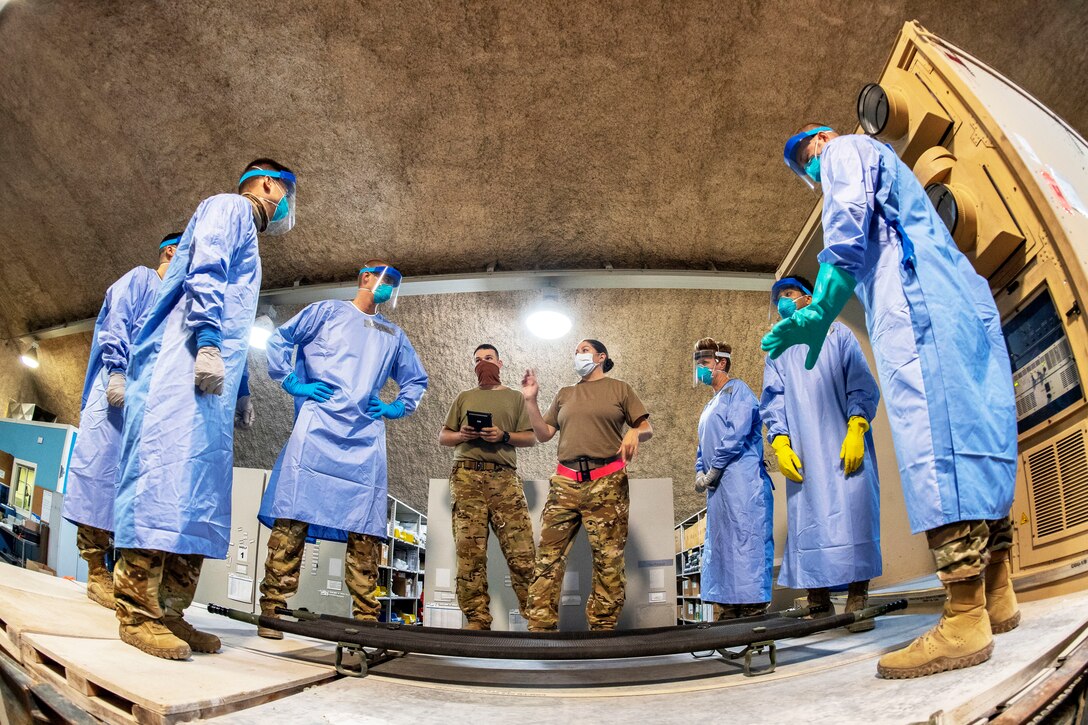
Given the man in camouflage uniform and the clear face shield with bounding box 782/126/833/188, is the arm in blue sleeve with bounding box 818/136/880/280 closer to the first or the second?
the clear face shield with bounding box 782/126/833/188

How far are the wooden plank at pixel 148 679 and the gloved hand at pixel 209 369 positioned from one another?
2.49 ft

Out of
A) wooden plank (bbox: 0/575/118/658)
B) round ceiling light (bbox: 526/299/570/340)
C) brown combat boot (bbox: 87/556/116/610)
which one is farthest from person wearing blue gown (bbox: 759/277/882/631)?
round ceiling light (bbox: 526/299/570/340)

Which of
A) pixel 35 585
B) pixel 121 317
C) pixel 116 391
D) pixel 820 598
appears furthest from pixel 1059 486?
pixel 35 585

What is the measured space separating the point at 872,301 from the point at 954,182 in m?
0.85

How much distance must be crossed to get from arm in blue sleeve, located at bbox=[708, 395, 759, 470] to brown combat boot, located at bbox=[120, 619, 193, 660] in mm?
2647

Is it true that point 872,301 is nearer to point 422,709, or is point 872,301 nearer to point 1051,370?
point 1051,370

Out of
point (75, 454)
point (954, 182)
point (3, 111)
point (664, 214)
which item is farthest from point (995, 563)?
point (3, 111)

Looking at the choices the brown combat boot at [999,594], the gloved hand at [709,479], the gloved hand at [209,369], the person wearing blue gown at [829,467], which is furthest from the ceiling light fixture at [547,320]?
the brown combat boot at [999,594]

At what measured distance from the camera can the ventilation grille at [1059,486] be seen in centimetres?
185

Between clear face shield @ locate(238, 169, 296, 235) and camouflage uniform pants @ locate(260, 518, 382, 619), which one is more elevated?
clear face shield @ locate(238, 169, 296, 235)

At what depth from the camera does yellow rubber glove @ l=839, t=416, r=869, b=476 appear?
106 inches

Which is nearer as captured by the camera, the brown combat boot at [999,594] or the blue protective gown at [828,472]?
the brown combat boot at [999,594]

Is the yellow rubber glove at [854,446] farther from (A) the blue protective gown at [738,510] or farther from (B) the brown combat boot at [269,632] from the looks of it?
(B) the brown combat boot at [269,632]

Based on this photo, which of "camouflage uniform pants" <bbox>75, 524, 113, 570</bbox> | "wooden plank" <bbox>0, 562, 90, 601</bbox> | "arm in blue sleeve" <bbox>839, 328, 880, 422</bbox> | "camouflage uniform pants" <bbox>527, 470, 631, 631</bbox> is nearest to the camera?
"wooden plank" <bbox>0, 562, 90, 601</bbox>
